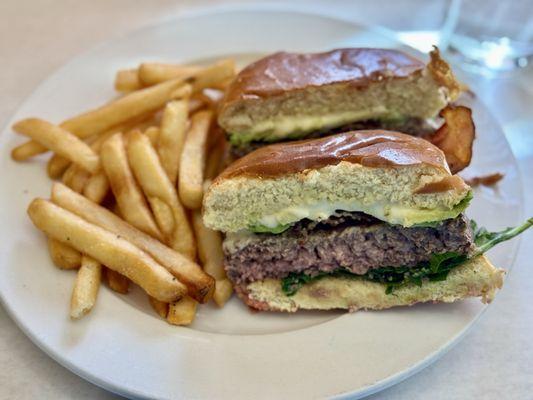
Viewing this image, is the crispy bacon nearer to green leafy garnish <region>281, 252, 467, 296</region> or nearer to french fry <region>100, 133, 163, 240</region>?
green leafy garnish <region>281, 252, 467, 296</region>

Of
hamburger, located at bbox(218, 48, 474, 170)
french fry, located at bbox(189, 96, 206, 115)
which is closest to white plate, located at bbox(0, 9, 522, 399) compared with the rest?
hamburger, located at bbox(218, 48, 474, 170)

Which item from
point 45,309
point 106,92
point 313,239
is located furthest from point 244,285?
point 106,92

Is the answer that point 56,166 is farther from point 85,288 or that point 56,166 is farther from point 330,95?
point 330,95

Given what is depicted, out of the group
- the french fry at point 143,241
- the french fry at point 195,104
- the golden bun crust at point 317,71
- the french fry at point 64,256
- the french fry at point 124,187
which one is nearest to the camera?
the french fry at point 143,241

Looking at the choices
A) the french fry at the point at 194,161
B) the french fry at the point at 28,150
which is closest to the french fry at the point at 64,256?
the french fry at the point at 194,161

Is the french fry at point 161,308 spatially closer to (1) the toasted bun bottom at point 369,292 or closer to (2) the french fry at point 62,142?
(1) the toasted bun bottom at point 369,292

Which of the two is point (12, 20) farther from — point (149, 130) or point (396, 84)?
point (396, 84)

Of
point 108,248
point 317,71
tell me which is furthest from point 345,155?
point 108,248
